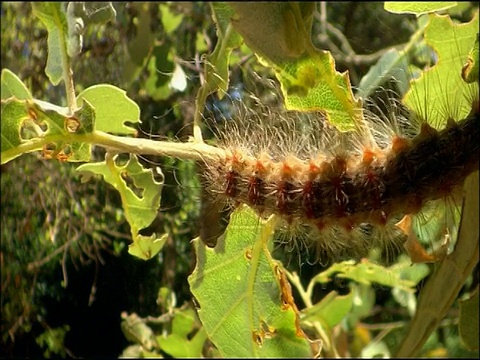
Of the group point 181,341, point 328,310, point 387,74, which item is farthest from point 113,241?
point 387,74

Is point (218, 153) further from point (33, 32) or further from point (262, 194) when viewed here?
point (33, 32)

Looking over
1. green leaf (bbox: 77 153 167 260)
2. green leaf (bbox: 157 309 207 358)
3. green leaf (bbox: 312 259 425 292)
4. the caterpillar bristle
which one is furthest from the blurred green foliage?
the caterpillar bristle

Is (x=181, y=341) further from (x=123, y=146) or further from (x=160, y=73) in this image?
(x=123, y=146)

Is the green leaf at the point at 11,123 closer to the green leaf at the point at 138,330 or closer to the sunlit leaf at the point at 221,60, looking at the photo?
the sunlit leaf at the point at 221,60

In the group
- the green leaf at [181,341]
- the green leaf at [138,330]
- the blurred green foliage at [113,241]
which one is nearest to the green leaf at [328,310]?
the blurred green foliage at [113,241]


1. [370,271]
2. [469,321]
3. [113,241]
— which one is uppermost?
[469,321]

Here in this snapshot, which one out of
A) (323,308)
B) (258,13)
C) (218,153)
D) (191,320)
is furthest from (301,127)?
(191,320)
